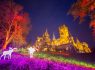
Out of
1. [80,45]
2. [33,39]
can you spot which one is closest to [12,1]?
[33,39]

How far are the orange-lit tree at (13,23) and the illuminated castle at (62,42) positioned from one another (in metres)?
1.98

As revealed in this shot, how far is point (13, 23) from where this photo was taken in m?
21.6

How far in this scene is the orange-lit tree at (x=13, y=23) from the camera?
70.5ft

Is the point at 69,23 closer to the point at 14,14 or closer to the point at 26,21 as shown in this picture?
the point at 26,21

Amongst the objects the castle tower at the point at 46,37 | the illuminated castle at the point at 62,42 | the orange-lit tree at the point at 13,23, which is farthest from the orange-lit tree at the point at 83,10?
the orange-lit tree at the point at 13,23

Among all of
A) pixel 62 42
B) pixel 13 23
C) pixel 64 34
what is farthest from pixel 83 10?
pixel 13 23

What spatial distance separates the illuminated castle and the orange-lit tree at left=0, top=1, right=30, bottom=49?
1.98m

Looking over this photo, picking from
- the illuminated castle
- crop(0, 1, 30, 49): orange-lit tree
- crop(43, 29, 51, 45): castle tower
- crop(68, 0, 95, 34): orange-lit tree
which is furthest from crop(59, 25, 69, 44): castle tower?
crop(0, 1, 30, 49): orange-lit tree

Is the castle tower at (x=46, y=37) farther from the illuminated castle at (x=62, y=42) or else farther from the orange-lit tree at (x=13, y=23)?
the orange-lit tree at (x=13, y=23)

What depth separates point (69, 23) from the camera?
20.0 meters

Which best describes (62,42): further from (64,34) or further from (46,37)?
(46,37)

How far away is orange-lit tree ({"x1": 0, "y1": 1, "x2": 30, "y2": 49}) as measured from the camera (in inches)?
846

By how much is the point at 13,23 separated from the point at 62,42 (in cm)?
509

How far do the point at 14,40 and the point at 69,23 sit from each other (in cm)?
556
